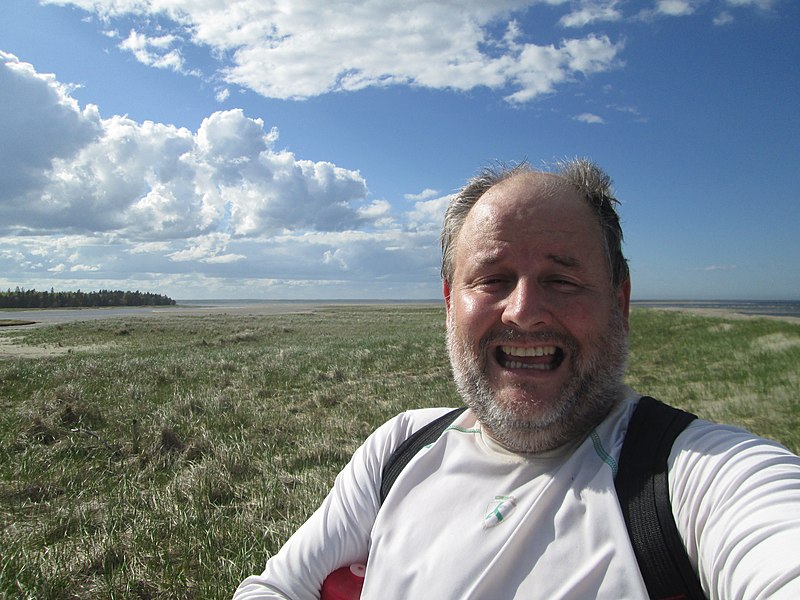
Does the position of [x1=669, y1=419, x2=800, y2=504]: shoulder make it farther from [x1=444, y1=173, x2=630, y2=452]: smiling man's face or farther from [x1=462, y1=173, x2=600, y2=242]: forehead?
[x1=462, y1=173, x2=600, y2=242]: forehead

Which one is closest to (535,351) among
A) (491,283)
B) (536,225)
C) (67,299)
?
(491,283)

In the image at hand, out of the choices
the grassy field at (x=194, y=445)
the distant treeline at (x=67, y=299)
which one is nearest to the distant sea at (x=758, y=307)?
the grassy field at (x=194, y=445)

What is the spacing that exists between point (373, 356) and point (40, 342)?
62.8ft

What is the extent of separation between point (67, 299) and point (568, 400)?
390 ft

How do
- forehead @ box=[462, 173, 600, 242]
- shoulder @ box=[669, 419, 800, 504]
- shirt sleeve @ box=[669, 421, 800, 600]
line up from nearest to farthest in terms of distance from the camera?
shirt sleeve @ box=[669, 421, 800, 600] < shoulder @ box=[669, 419, 800, 504] < forehead @ box=[462, 173, 600, 242]

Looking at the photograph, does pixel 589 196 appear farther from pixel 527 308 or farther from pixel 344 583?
pixel 344 583

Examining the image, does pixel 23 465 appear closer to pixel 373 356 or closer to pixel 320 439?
pixel 320 439

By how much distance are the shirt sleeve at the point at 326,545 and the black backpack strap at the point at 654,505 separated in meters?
0.96

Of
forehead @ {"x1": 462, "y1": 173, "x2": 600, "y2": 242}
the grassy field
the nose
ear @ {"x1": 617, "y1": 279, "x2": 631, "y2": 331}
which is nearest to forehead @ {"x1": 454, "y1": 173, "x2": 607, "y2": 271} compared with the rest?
forehead @ {"x1": 462, "y1": 173, "x2": 600, "y2": 242}

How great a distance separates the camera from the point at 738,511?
1188 mm

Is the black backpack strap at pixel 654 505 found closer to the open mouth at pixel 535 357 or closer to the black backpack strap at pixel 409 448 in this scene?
the open mouth at pixel 535 357

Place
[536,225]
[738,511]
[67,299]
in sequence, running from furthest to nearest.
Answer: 1. [67,299]
2. [536,225]
3. [738,511]

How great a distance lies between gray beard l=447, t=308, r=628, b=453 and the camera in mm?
1710

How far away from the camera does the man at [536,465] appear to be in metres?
1.23
